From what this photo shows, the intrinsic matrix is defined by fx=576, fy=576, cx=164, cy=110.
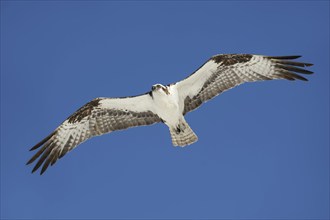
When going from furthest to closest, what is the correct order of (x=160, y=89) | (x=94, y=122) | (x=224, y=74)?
1. (x=94, y=122)
2. (x=224, y=74)
3. (x=160, y=89)

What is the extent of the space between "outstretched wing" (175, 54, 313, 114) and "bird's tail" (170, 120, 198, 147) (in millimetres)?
411

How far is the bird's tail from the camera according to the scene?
501 inches

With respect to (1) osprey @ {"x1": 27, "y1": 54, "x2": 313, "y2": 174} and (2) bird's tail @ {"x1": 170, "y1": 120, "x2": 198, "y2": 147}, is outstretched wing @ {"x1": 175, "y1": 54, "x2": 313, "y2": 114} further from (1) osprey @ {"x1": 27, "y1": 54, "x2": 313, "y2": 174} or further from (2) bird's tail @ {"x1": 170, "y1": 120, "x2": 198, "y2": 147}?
(2) bird's tail @ {"x1": 170, "y1": 120, "x2": 198, "y2": 147}

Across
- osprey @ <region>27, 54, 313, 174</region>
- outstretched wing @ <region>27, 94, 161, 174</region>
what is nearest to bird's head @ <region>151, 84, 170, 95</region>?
osprey @ <region>27, 54, 313, 174</region>

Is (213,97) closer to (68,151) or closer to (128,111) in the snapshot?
(128,111)

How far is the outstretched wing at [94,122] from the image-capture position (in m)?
13.0

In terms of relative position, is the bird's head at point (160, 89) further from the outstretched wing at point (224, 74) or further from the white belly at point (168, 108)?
the outstretched wing at point (224, 74)

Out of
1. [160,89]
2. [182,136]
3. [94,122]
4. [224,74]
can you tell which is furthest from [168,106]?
[94,122]

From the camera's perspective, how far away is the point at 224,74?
496 inches

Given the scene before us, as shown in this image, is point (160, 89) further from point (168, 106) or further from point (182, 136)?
point (182, 136)

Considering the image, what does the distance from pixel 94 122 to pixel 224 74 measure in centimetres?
317

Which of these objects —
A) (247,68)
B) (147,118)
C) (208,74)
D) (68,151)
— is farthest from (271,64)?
(68,151)

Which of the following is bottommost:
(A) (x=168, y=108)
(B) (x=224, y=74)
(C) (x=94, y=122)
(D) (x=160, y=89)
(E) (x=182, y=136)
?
(E) (x=182, y=136)

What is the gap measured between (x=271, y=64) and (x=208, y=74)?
54.3 inches
